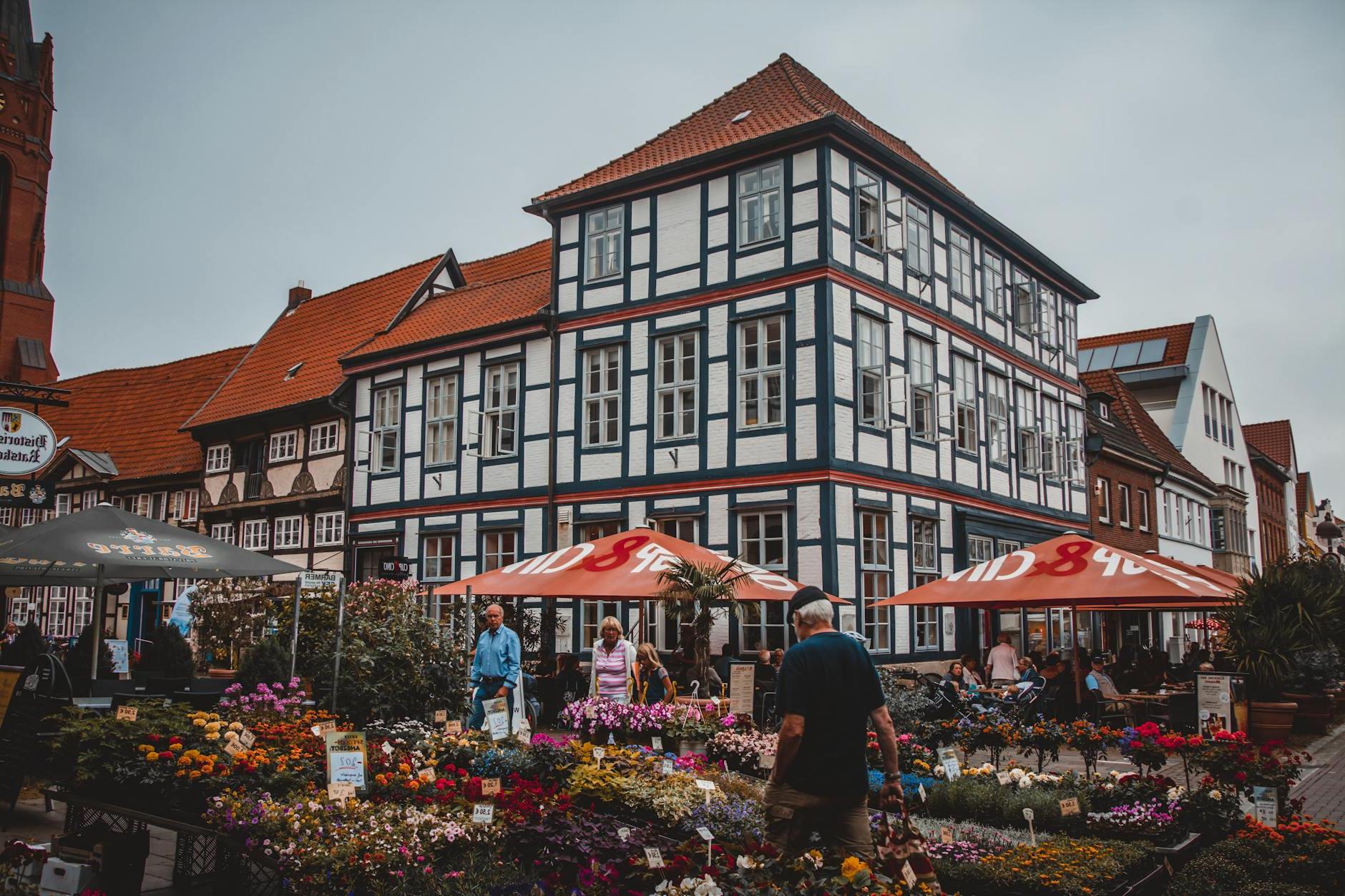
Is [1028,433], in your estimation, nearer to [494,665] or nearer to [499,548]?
[499,548]

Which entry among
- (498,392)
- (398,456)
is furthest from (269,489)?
(498,392)

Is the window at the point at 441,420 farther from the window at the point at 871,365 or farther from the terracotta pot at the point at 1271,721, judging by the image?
the terracotta pot at the point at 1271,721

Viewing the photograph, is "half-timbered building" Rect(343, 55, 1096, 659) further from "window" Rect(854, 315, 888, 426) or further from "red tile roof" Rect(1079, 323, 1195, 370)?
"red tile roof" Rect(1079, 323, 1195, 370)

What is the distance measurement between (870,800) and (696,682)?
750 centimetres

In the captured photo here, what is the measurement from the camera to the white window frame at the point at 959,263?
23.0 meters

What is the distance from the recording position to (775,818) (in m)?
5.61

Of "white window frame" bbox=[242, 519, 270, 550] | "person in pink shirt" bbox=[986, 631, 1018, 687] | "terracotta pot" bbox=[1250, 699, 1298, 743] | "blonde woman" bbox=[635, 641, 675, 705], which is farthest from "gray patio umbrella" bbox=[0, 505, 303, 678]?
"white window frame" bbox=[242, 519, 270, 550]

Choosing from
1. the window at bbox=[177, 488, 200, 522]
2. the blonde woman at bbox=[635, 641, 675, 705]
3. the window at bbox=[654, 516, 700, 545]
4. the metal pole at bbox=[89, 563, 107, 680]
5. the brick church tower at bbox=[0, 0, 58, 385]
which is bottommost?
the blonde woman at bbox=[635, 641, 675, 705]

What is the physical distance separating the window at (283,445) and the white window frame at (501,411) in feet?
24.6

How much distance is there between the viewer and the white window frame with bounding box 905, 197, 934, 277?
70.7 feet

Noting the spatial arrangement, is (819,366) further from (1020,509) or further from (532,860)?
(532,860)

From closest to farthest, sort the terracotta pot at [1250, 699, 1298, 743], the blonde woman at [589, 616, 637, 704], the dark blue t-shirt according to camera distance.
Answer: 1. the dark blue t-shirt
2. the blonde woman at [589, 616, 637, 704]
3. the terracotta pot at [1250, 699, 1298, 743]

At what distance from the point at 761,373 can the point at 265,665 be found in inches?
402

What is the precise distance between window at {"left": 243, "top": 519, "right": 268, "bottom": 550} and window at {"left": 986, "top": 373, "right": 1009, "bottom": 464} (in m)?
18.5
